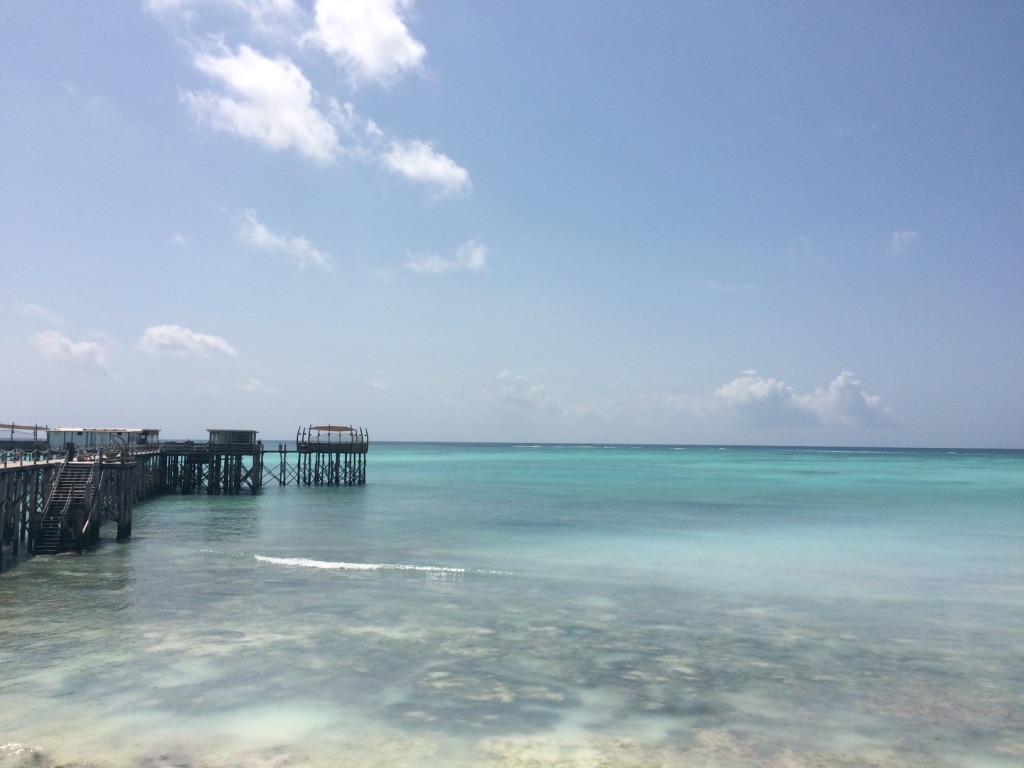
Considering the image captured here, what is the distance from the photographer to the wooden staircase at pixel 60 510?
→ 986 inches

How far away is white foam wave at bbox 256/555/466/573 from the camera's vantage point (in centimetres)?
2434

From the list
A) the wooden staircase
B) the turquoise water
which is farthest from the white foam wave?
the wooden staircase

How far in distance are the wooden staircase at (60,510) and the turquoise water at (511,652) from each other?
40.3 inches

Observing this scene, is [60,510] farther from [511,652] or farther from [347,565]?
[511,652]

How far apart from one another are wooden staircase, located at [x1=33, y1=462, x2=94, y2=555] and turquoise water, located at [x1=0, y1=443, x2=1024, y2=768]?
1025 millimetres

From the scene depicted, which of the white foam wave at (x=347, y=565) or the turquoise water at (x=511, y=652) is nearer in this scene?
the turquoise water at (x=511, y=652)

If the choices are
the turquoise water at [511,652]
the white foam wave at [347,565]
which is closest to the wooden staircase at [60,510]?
the turquoise water at [511,652]

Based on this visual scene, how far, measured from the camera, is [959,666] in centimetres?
1476

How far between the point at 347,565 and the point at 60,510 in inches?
401

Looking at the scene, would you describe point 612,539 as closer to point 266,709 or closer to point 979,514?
point 266,709

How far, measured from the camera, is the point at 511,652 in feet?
50.2

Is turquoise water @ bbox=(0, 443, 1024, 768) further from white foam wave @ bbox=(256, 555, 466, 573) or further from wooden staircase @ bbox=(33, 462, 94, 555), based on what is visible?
wooden staircase @ bbox=(33, 462, 94, 555)

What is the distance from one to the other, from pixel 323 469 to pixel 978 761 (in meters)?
58.6

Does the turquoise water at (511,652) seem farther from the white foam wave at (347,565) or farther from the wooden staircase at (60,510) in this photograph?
the wooden staircase at (60,510)
